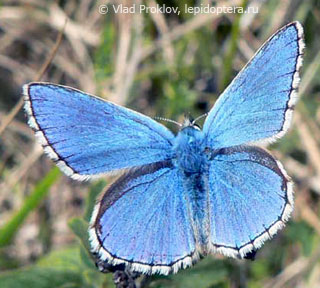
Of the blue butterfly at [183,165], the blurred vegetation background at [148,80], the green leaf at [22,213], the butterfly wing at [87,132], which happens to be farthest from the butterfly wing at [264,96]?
the blurred vegetation background at [148,80]

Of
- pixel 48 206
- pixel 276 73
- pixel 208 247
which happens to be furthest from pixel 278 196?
pixel 48 206

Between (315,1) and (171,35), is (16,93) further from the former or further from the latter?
(315,1)

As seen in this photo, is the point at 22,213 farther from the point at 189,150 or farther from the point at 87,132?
the point at 189,150

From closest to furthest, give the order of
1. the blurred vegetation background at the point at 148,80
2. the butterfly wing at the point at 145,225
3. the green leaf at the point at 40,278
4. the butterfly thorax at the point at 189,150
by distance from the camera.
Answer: the butterfly wing at the point at 145,225 < the butterfly thorax at the point at 189,150 < the green leaf at the point at 40,278 < the blurred vegetation background at the point at 148,80

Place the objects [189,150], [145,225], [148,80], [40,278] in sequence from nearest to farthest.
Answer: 1. [145,225]
2. [189,150]
3. [40,278]
4. [148,80]

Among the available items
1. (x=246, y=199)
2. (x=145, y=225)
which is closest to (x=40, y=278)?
(x=145, y=225)

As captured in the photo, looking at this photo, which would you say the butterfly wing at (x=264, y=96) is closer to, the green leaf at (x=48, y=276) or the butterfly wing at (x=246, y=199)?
the butterfly wing at (x=246, y=199)

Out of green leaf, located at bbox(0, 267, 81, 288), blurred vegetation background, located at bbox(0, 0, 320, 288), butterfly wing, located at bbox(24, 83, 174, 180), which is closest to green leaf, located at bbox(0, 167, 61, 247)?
blurred vegetation background, located at bbox(0, 0, 320, 288)
